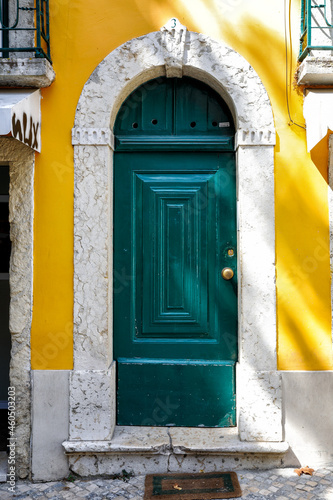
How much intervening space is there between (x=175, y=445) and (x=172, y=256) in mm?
1450

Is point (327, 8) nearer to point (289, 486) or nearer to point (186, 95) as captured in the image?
point (186, 95)

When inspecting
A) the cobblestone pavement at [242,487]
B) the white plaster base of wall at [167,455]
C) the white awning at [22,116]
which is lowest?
the cobblestone pavement at [242,487]

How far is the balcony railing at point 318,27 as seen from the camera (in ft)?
11.1

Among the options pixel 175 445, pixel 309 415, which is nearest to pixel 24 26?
pixel 175 445

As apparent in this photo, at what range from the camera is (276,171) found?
3.46 metres

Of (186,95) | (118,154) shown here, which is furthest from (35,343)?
(186,95)

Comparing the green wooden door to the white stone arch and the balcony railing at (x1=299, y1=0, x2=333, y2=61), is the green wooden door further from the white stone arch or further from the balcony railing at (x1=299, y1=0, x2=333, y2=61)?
the balcony railing at (x1=299, y1=0, x2=333, y2=61)

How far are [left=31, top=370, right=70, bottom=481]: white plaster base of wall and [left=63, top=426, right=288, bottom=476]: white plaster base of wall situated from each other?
11cm

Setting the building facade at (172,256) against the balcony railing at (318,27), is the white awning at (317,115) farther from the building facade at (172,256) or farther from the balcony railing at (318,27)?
the balcony railing at (318,27)

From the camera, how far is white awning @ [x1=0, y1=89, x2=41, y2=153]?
9.38 feet

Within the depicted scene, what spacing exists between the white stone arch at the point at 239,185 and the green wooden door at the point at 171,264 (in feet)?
0.63

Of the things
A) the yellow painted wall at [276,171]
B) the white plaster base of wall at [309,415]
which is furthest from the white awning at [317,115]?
the white plaster base of wall at [309,415]

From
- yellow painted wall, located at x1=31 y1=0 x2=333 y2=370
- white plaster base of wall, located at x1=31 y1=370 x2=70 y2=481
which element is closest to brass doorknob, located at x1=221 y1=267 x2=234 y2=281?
yellow painted wall, located at x1=31 y1=0 x2=333 y2=370

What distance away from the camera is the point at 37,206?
136 inches
